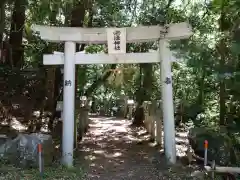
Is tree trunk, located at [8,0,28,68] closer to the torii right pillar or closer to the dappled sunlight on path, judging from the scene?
the dappled sunlight on path

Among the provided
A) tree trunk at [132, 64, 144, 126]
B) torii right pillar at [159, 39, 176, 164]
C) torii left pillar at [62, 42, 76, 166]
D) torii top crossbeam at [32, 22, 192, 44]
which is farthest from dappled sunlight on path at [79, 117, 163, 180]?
torii top crossbeam at [32, 22, 192, 44]

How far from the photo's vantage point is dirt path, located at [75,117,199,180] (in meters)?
6.47

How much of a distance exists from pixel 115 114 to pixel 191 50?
15.2m

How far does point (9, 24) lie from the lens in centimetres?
1112

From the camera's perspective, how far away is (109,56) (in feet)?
23.1

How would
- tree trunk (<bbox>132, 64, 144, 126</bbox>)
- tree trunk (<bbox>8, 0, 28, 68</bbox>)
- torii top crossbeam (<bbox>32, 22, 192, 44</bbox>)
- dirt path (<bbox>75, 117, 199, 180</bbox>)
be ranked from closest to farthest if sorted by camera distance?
dirt path (<bbox>75, 117, 199, 180</bbox>)
torii top crossbeam (<bbox>32, 22, 192, 44</bbox>)
tree trunk (<bbox>8, 0, 28, 68</bbox>)
tree trunk (<bbox>132, 64, 144, 126</bbox>)

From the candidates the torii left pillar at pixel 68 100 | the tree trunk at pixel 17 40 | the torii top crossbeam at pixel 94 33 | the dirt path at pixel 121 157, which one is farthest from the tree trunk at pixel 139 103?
the torii left pillar at pixel 68 100

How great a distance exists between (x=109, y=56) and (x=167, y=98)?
143 centimetres

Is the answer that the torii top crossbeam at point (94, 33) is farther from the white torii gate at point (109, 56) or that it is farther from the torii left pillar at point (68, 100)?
the torii left pillar at point (68, 100)

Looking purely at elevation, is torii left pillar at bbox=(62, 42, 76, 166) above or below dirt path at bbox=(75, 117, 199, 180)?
above

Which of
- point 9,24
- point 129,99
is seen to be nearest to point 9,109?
point 9,24

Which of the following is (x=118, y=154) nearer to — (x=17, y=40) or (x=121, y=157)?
(x=121, y=157)

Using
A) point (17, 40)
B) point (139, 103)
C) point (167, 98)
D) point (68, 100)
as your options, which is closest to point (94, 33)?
point (68, 100)

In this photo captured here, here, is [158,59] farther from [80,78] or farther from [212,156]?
[80,78]
